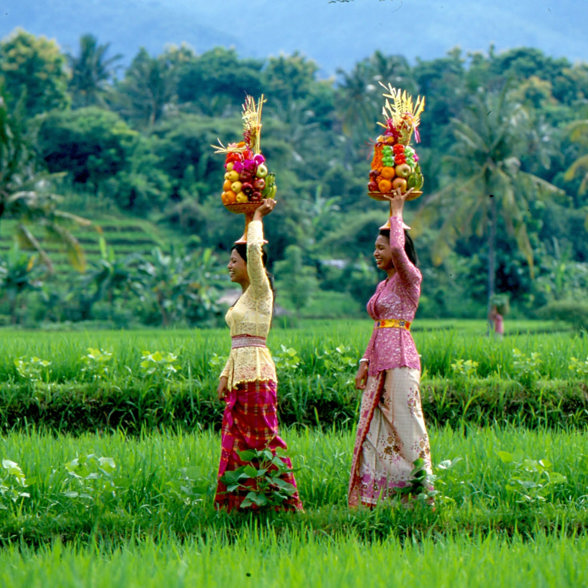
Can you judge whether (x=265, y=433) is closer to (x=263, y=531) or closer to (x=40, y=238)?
(x=263, y=531)

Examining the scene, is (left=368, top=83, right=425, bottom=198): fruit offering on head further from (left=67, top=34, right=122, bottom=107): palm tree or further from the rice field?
Result: (left=67, top=34, right=122, bottom=107): palm tree

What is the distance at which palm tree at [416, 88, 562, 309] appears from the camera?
23.3 metres

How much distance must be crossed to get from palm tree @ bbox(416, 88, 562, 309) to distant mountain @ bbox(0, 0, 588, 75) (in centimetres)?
7515

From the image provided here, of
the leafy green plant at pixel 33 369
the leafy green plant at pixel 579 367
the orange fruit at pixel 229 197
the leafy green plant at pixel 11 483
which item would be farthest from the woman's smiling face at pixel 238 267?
the leafy green plant at pixel 579 367

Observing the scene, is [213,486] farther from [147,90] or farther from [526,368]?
[147,90]

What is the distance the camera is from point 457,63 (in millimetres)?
39625

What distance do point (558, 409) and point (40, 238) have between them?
2639 centimetres

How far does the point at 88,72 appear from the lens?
41438 mm

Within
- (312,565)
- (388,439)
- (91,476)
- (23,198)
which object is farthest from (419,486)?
(23,198)

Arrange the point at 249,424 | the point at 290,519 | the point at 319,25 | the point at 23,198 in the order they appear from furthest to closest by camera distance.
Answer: the point at 319,25 < the point at 23,198 < the point at 249,424 < the point at 290,519

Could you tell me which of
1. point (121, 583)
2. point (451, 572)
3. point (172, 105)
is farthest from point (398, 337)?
point (172, 105)

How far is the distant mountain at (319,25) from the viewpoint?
112m

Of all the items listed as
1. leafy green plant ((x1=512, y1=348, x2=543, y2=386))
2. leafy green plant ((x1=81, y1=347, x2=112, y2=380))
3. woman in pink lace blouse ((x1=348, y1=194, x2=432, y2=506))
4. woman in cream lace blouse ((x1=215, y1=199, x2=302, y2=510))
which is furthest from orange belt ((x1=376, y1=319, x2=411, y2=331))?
leafy green plant ((x1=81, y1=347, x2=112, y2=380))

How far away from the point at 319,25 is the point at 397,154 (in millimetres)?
143820
